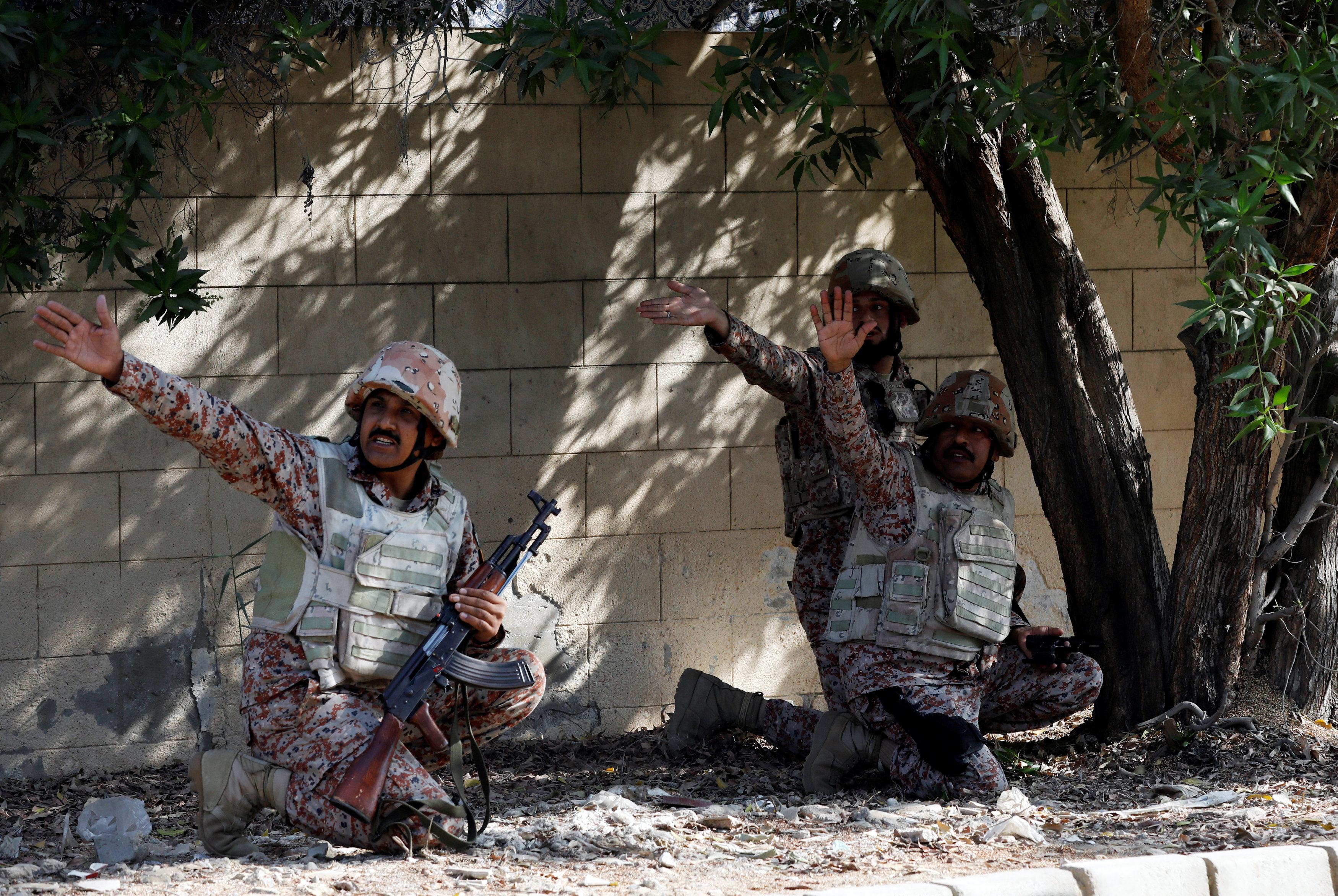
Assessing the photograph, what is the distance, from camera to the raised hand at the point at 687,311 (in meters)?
4.02

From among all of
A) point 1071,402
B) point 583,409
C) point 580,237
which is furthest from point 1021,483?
point 580,237

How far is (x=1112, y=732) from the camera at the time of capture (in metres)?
4.98

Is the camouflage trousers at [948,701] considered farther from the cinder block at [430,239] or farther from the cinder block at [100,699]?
the cinder block at [100,699]

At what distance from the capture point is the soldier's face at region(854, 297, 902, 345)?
16.0ft

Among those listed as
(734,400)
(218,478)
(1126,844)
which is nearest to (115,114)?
(218,478)

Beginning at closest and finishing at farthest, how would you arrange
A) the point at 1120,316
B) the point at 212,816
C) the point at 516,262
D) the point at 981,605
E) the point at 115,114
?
the point at 212,816
the point at 115,114
the point at 981,605
the point at 516,262
the point at 1120,316

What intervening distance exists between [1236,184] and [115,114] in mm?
3289

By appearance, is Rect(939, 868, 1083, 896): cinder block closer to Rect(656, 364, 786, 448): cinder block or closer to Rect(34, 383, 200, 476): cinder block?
Rect(656, 364, 786, 448): cinder block

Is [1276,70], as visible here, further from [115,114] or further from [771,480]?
[115,114]

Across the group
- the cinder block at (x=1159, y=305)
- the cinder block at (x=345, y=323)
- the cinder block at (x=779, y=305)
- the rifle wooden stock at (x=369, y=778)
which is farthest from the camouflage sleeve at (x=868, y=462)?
the cinder block at (x=1159, y=305)

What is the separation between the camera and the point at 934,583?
175 inches

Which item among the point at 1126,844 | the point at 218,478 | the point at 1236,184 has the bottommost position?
the point at 1126,844

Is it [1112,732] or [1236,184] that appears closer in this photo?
[1236,184]

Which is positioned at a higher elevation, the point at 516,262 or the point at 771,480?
the point at 516,262
